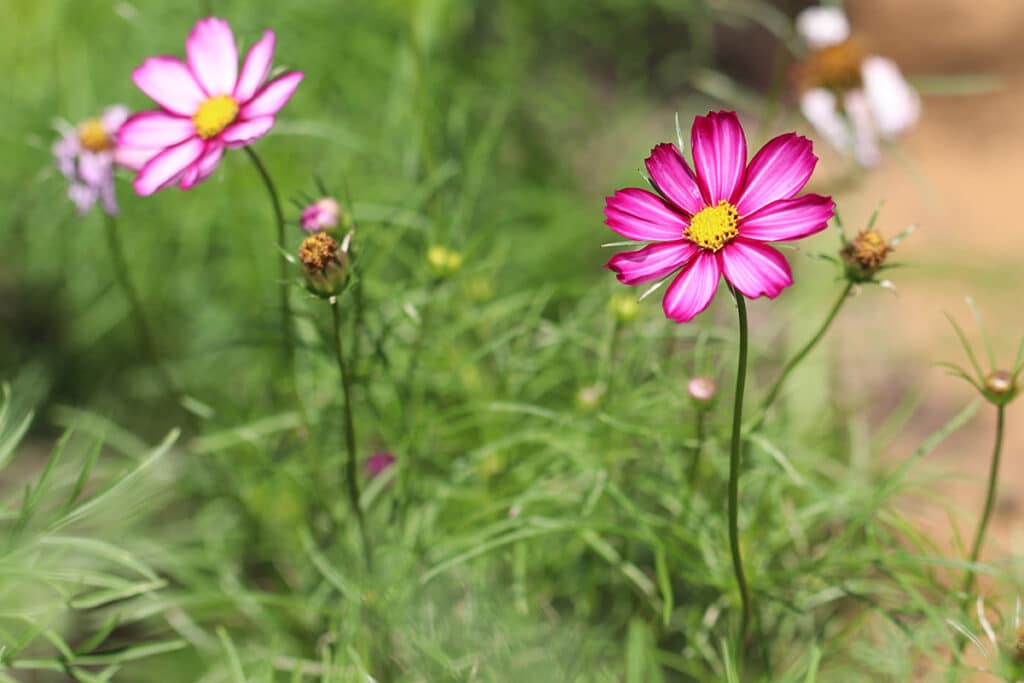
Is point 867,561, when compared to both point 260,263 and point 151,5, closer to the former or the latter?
point 260,263

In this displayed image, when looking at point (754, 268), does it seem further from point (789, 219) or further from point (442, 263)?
point (442, 263)

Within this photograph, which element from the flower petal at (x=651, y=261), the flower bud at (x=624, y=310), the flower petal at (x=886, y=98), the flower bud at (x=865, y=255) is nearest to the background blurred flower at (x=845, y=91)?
the flower petal at (x=886, y=98)

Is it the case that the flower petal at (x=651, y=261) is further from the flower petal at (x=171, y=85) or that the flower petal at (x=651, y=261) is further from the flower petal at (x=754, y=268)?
the flower petal at (x=171, y=85)

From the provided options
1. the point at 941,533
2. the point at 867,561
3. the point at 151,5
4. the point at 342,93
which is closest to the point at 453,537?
the point at 867,561

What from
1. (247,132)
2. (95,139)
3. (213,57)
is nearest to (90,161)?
(95,139)

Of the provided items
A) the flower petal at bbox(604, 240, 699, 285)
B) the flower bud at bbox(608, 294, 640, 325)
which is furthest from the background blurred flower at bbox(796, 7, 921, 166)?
the flower petal at bbox(604, 240, 699, 285)

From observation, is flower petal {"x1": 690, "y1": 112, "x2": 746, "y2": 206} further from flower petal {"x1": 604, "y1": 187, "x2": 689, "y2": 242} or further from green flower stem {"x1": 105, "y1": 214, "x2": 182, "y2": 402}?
green flower stem {"x1": 105, "y1": 214, "x2": 182, "y2": 402}

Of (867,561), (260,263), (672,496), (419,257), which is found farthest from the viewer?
(260,263)
